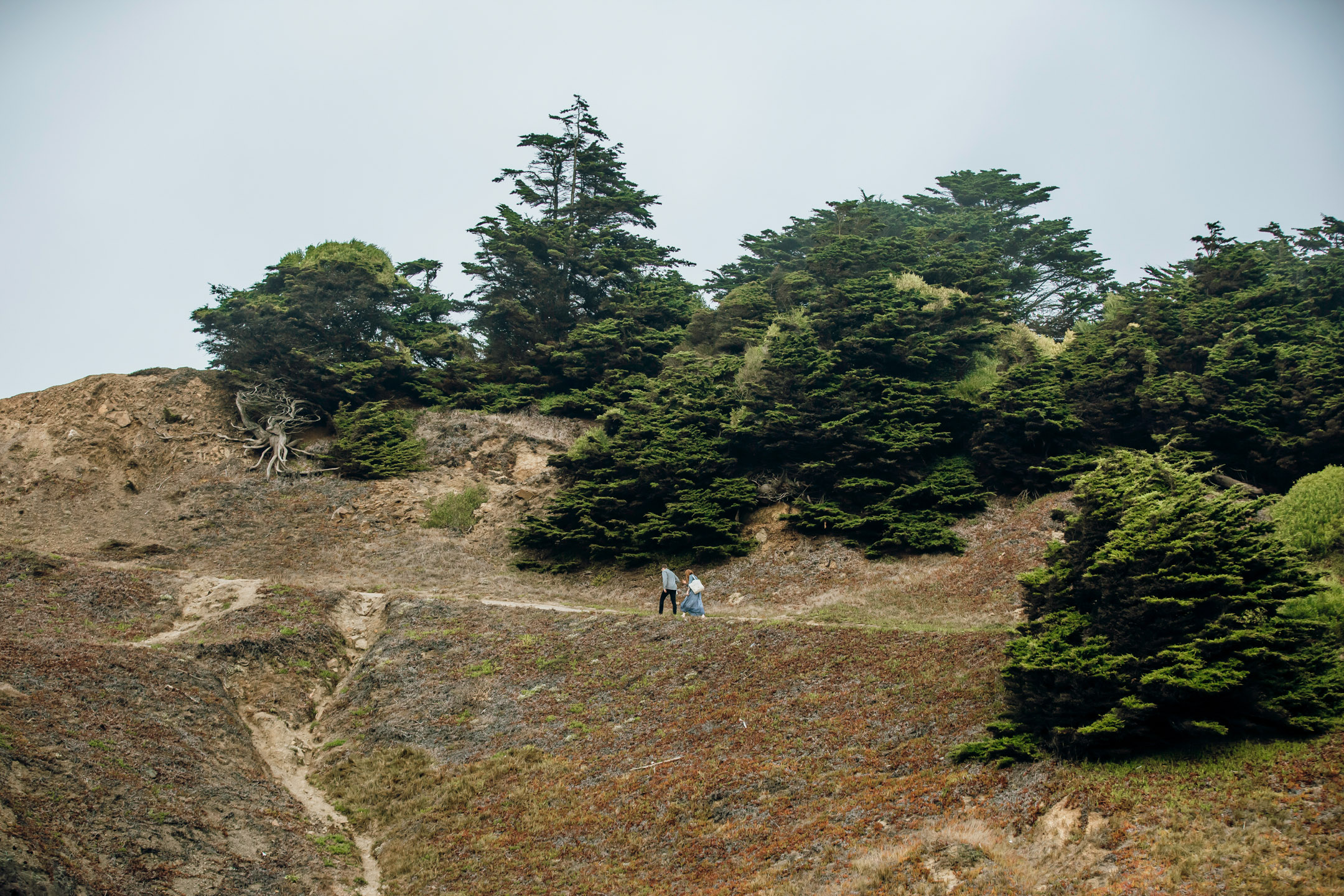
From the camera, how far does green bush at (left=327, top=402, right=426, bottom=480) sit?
93.6 ft

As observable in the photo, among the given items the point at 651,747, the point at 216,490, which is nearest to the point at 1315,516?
the point at 651,747

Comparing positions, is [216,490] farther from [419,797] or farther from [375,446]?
[419,797]

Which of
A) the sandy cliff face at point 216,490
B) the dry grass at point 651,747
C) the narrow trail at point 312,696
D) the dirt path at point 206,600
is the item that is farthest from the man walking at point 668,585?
the dirt path at point 206,600

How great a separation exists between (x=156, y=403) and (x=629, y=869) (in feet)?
97.2

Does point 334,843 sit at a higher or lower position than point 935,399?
lower

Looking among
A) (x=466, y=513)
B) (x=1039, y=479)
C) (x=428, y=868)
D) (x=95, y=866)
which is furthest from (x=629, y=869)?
(x=466, y=513)

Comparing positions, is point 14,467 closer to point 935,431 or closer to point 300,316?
point 300,316

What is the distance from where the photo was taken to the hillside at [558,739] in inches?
315

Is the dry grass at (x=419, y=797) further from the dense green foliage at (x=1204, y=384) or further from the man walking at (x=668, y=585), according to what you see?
the dense green foliage at (x=1204, y=384)

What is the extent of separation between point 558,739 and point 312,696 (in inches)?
232

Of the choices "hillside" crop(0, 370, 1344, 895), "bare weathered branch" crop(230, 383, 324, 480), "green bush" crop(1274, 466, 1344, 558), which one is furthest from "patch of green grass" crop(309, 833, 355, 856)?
"bare weathered branch" crop(230, 383, 324, 480)

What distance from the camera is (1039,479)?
71.2ft

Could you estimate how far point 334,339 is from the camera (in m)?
32.8

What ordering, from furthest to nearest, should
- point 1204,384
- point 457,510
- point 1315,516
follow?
point 457,510
point 1204,384
point 1315,516
